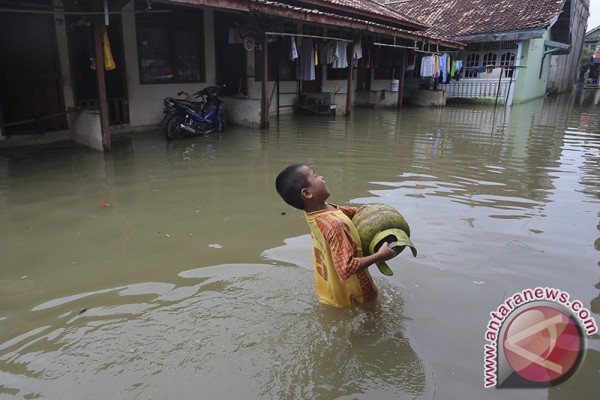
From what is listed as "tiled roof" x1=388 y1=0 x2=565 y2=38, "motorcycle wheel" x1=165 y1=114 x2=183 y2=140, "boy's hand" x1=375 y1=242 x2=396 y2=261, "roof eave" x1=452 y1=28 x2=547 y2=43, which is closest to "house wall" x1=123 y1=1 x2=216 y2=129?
"motorcycle wheel" x1=165 y1=114 x2=183 y2=140

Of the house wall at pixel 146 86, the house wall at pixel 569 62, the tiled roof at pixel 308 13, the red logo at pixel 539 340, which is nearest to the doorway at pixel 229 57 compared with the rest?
the house wall at pixel 146 86

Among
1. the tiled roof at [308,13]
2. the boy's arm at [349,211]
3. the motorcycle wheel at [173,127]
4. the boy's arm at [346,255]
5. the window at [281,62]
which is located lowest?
the motorcycle wheel at [173,127]

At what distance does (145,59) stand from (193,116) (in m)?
1.91

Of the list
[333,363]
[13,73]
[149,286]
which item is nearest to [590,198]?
[333,363]

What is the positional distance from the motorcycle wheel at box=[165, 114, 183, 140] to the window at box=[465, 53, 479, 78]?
1698cm

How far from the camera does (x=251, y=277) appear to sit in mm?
3621

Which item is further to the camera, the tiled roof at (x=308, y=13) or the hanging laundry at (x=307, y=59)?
the hanging laundry at (x=307, y=59)

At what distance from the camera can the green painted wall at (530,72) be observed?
2020 centimetres

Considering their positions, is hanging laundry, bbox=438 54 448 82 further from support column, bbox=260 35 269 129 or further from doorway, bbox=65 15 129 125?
doorway, bbox=65 15 129 125

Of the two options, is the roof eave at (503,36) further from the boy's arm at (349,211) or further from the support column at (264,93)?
the boy's arm at (349,211)

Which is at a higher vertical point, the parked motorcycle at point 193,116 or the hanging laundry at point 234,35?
the hanging laundry at point 234,35

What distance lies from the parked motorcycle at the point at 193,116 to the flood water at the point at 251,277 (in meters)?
2.18

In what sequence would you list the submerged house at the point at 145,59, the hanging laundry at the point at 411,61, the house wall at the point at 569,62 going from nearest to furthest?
the submerged house at the point at 145,59 → the hanging laundry at the point at 411,61 → the house wall at the point at 569,62

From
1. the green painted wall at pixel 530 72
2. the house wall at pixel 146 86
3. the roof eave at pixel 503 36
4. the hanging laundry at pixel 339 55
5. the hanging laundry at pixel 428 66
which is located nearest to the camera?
the house wall at pixel 146 86
